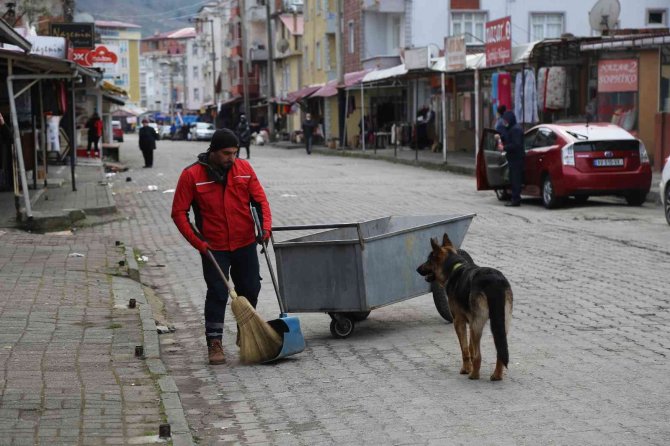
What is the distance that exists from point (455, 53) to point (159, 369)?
2500 centimetres

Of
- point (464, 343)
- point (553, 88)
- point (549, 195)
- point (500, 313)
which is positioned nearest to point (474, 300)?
point (500, 313)

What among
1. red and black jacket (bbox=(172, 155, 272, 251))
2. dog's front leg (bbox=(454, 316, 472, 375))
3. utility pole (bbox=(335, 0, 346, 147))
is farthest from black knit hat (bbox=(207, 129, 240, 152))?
utility pole (bbox=(335, 0, 346, 147))

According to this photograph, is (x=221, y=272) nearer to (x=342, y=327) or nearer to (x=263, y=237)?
(x=263, y=237)

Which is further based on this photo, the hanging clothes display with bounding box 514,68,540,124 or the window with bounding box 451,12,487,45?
the window with bounding box 451,12,487,45

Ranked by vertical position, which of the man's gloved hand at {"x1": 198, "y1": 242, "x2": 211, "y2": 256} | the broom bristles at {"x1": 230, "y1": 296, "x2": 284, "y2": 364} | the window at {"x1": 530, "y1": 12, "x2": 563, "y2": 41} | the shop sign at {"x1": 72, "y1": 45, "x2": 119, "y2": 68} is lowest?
the broom bristles at {"x1": 230, "y1": 296, "x2": 284, "y2": 364}

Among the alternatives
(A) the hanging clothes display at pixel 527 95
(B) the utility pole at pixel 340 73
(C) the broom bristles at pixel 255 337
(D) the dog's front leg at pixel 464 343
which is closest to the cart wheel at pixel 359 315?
(C) the broom bristles at pixel 255 337

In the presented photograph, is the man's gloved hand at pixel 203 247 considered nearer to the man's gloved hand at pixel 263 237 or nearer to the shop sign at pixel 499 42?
the man's gloved hand at pixel 263 237

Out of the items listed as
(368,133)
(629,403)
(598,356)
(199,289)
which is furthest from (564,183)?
(368,133)

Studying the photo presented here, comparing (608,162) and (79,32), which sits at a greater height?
(79,32)

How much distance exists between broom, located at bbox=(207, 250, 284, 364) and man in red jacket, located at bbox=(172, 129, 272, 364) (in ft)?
0.49

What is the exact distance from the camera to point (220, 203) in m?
8.41

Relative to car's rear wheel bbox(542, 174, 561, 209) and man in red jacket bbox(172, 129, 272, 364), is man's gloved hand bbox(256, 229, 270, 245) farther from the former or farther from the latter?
car's rear wheel bbox(542, 174, 561, 209)

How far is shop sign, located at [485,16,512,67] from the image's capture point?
27875 mm

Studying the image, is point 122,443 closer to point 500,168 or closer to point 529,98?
point 500,168
